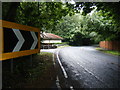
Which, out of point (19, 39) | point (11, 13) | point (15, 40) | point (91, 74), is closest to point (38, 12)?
point (11, 13)

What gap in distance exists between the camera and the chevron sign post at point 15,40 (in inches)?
140

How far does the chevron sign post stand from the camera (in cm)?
355

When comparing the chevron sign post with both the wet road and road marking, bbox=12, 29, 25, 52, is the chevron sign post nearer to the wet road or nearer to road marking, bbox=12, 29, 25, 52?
road marking, bbox=12, 29, 25, 52

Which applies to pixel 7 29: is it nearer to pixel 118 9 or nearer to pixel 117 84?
pixel 117 84

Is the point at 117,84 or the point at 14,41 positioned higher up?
the point at 14,41

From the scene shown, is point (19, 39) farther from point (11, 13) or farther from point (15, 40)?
point (11, 13)

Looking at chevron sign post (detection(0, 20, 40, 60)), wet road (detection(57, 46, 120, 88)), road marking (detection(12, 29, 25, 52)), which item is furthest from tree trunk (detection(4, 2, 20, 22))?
wet road (detection(57, 46, 120, 88))

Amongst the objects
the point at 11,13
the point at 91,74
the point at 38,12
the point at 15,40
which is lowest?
the point at 91,74

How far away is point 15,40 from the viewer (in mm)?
4094

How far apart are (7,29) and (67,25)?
46.6m

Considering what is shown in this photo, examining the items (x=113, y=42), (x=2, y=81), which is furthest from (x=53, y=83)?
(x=113, y=42)

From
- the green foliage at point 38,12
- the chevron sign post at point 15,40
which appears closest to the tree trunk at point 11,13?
the chevron sign post at point 15,40

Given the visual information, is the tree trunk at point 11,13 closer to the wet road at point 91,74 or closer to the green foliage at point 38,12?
the green foliage at point 38,12

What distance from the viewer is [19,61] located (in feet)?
21.1
